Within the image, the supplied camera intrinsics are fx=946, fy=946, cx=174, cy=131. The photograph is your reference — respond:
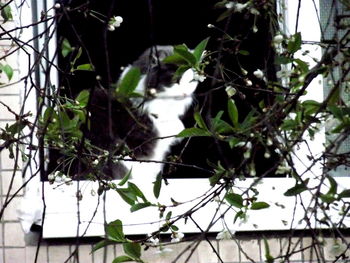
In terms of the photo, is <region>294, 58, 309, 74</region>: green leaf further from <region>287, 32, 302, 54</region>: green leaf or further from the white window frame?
the white window frame

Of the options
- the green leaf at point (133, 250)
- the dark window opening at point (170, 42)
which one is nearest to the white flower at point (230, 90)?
the green leaf at point (133, 250)

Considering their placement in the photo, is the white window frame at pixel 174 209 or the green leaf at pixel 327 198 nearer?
the green leaf at pixel 327 198

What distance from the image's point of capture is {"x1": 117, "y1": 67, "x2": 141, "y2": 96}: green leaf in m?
2.10

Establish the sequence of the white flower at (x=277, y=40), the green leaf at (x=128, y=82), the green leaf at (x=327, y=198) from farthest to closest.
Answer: the white flower at (x=277, y=40) → the green leaf at (x=327, y=198) → the green leaf at (x=128, y=82)

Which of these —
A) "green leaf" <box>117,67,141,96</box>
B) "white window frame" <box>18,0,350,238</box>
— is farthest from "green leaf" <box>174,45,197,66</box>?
"white window frame" <box>18,0,350,238</box>

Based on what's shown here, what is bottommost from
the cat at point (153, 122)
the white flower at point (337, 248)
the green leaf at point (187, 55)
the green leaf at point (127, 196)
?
the white flower at point (337, 248)

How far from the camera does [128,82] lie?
2111mm

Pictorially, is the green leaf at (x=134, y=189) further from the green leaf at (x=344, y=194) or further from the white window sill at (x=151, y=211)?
the white window sill at (x=151, y=211)

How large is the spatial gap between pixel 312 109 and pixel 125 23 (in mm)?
2551

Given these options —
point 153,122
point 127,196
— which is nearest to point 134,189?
point 127,196

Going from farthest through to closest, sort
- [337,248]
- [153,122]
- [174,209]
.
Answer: [153,122]
[174,209]
[337,248]

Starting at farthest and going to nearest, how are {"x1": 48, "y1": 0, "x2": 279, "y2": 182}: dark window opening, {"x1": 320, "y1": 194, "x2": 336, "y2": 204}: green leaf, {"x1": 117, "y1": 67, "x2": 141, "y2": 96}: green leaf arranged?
1. {"x1": 48, "y1": 0, "x2": 279, "y2": 182}: dark window opening
2. {"x1": 320, "y1": 194, "x2": 336, "y2": 204}: green leaf
3. {"x1": 117, "y1": 67, "x2": 141, "y2": 96}: green leaf

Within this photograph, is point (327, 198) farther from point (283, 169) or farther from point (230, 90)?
point (230, 90)

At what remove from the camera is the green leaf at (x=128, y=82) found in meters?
2.10
